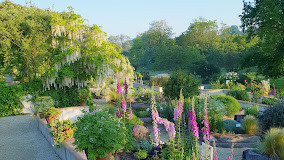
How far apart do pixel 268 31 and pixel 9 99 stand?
573 inches

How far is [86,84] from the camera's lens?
29.4 feet

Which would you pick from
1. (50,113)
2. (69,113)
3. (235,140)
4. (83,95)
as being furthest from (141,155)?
(83,95)

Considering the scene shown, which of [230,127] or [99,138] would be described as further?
[230,127]

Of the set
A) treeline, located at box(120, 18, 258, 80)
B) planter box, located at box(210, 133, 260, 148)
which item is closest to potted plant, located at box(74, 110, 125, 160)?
planter box, located at box(210, 133, 260, 148)

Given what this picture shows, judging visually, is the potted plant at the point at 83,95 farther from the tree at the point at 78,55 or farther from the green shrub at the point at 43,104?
the green shrub at the point at 43,104

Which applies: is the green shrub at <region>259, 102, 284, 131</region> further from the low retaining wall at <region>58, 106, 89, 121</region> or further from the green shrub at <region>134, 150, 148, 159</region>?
the low retaining wall at <region>58, 106, 89, 121</region>

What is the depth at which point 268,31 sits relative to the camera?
524 inches

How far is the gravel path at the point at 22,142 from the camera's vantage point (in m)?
5.12

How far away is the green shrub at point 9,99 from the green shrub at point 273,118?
361 inches

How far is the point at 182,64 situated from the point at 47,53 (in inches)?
760

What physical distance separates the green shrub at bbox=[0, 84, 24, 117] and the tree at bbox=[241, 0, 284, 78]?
540 inches

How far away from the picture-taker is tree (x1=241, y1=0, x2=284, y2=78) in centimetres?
1278

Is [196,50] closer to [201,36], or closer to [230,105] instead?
[201,36]

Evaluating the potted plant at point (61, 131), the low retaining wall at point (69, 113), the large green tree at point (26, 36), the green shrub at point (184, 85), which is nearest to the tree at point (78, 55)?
the large green tree at point (26, 36)
